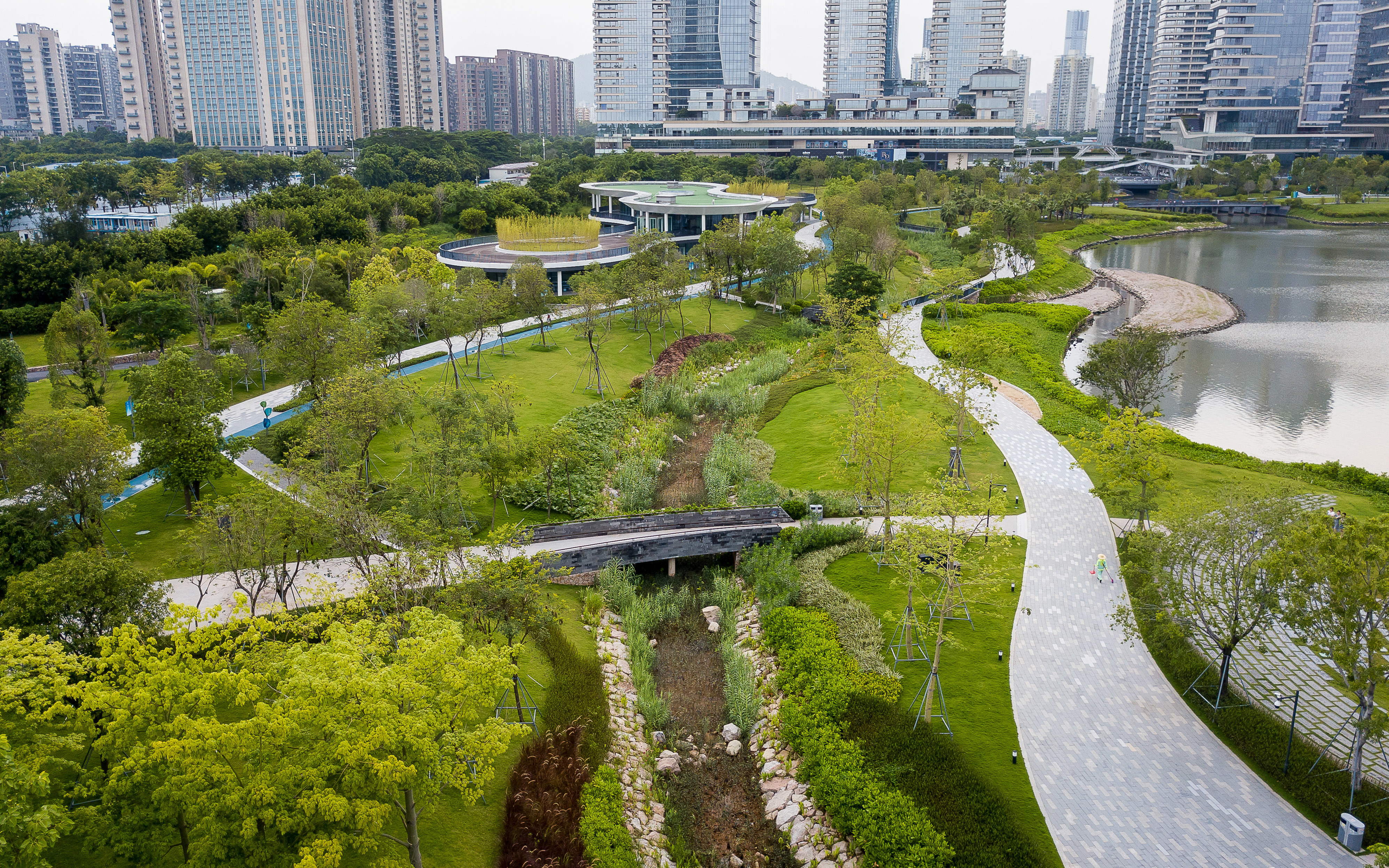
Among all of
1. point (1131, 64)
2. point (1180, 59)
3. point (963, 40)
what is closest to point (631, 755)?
point (963, 40)

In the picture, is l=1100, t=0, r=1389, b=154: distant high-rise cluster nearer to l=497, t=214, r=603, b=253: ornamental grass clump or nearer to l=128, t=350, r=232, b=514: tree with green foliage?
l=497, t=214, r=603, b=253: ornamental grass clump

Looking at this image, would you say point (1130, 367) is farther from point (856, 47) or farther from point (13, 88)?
point (13, 88)

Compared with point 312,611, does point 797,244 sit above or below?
above

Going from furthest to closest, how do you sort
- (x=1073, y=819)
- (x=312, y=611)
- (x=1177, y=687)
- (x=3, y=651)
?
(x=1177, y=687) < (x=312, y=611) < (x=1073, y=819) < (x=3, y=651)

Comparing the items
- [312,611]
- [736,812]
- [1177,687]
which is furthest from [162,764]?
[1177,687]

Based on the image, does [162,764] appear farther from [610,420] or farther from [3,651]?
[610,420]
